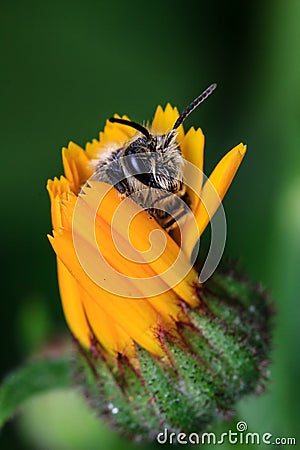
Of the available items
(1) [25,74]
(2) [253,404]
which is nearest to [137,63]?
(1) [25,74]

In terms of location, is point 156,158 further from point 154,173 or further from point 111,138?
point 111,138

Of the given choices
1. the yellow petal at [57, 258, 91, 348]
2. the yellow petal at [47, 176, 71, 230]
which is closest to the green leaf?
the yellow petal at [57, 258, 91, 348]

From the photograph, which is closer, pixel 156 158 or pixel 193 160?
pixel 156 158

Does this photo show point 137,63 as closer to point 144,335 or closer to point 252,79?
point 252,79

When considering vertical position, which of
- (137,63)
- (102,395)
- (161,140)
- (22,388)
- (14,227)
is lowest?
(102,395)

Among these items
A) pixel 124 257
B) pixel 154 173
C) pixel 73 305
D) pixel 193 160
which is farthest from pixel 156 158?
pixel 73 305
